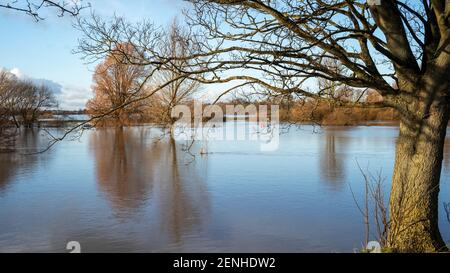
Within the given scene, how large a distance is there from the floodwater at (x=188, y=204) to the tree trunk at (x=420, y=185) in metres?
1.32

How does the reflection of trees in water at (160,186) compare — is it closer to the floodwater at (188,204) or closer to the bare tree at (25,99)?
the floodwater at (188,204)

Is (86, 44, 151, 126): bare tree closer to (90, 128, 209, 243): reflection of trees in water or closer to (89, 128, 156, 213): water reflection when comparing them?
(90, 128, 209, 243): reflection of trees in water

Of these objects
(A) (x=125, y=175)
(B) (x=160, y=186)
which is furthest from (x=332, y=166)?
(A) (x=125, y=175)

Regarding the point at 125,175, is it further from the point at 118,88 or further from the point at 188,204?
the point at 118,88

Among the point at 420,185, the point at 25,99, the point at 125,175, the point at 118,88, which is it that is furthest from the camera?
the point at 25,99

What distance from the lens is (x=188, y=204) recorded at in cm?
818

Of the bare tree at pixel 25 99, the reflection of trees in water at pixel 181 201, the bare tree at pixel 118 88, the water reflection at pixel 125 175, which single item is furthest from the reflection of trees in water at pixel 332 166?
the bare tree at pixel 25 99

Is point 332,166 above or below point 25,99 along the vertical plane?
below

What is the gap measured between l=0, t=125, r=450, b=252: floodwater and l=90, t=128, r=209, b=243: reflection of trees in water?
0.08 feet

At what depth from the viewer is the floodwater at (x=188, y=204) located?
5902 millimetres

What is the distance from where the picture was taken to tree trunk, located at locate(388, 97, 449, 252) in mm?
4242

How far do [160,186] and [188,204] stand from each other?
6.40 ft
